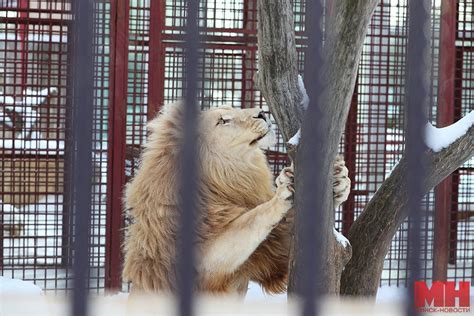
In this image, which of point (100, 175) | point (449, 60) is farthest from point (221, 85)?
point (449, 60)

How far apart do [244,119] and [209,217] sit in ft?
1.41

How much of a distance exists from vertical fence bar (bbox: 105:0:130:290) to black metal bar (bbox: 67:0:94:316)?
419 centimetres

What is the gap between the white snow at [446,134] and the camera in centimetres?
360

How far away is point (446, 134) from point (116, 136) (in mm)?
2368

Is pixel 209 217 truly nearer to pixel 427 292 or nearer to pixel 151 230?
pixel 151 230

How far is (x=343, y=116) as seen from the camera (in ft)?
9.27

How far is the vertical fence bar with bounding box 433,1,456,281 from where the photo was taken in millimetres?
5566

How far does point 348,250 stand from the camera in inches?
133

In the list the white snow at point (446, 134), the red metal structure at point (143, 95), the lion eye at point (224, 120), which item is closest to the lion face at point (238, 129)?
the lion eye at point (224, 120)

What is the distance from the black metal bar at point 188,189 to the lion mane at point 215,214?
2208 millimetres

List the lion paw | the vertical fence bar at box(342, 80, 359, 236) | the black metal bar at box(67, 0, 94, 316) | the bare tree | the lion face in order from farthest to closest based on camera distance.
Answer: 1. the vertical fence bar at box(342, 80, 359, 236)
2. the lion face
3. the lion paw
4. the bare tree
5. the black metal bar at box(67, 0, 94, 316)

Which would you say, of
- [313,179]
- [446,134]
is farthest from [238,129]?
[313,179]

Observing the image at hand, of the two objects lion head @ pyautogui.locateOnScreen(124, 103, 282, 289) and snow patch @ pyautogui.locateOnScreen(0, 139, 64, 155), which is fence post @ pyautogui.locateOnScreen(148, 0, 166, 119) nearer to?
snow patch @ pyautogui.locateOnScreen(0, 139, 64, 155)

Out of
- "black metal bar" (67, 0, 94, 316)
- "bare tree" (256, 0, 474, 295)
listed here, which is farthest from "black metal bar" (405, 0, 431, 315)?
"bare tree" (256, 0, 474, 295)
